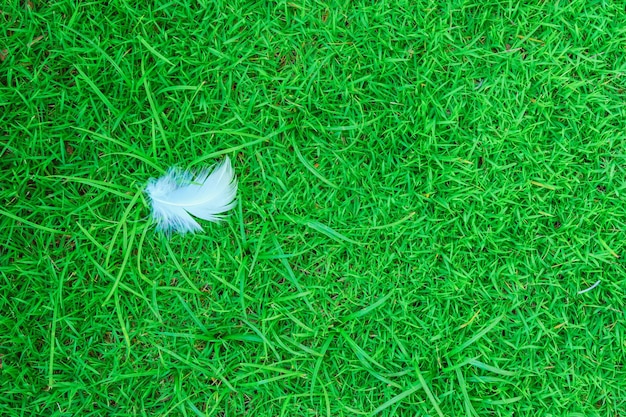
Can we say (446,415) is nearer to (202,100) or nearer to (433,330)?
(433,330)

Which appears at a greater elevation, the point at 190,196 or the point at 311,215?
the point at 190,196

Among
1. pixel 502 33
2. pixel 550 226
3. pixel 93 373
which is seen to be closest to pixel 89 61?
pixel 93 373

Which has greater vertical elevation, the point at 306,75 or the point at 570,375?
the point at 306,75

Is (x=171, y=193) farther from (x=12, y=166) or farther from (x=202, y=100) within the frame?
(x=12, y=166)

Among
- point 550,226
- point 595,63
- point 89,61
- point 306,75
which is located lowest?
point 550,226
